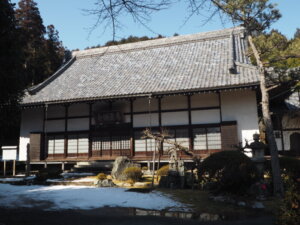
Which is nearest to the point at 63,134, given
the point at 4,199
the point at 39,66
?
the point at 4,199

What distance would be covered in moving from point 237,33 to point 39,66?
2207 centimetres

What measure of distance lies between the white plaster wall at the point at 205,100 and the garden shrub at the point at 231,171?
7435 millimetres

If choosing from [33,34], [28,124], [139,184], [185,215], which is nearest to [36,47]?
[33,34]

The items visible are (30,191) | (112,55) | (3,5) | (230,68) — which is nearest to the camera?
(3,5)

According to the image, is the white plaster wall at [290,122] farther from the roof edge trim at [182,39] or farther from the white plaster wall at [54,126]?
the white plaster wall at [54,126]

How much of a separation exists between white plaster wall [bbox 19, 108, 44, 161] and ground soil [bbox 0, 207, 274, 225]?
483 inches

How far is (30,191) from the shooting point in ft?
33.8

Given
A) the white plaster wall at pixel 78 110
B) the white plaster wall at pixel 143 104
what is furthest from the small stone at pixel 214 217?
the white plaster wall at pixel 78 110

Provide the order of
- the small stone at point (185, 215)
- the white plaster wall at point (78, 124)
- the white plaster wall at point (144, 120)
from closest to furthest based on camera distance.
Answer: the small stone at point (185, 215) < the white plaster wall at point (144, 120) < the white plaster wall at point (78, 124)

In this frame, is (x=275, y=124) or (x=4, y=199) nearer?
(x=4, y=199)

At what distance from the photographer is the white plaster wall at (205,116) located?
15.5 meters

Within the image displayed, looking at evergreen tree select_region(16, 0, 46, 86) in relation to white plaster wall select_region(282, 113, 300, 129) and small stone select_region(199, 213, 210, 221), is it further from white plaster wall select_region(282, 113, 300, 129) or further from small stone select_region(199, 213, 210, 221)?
small stone select_region(199, 213, 210, 221)

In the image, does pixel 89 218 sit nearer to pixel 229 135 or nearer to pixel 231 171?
pixel 231 171

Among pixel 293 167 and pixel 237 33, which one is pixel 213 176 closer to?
pixel 293 167
